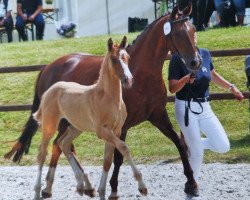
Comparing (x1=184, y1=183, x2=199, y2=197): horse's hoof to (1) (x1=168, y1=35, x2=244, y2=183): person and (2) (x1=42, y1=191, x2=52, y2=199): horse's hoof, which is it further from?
(2) (x1=42, y1=191, x2=52, y2=199): horse's hoof

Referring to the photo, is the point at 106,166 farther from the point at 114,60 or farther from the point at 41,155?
the point at 114,60

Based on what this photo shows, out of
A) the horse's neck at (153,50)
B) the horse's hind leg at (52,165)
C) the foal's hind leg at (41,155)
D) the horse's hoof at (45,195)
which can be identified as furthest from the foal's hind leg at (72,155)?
the horse's neck at (153,50)

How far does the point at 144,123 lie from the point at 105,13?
7.68 metres

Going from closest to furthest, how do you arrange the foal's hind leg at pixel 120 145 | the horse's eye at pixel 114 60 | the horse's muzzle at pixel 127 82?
the horse's muzzle at pixel 127 82, the horse's eye at pixel 114 60, the foal's hind leg at pixel 120 145

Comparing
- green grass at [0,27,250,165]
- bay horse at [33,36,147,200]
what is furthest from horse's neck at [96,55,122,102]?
green grass at [0,27,250,165]

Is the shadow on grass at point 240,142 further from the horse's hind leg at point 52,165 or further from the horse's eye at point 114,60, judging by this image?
the horse's eye at point 114,60

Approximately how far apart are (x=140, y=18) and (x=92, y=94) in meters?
11.9

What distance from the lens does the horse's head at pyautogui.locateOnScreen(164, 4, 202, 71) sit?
265 inches

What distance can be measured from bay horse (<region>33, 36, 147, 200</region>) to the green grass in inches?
116

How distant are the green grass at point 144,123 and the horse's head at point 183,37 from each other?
9.84 ft

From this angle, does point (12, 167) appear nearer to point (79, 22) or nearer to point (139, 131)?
point (139, 131)

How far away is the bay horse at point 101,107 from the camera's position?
626 centimetres

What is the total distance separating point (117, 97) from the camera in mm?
6461

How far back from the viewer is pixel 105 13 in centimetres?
1883
